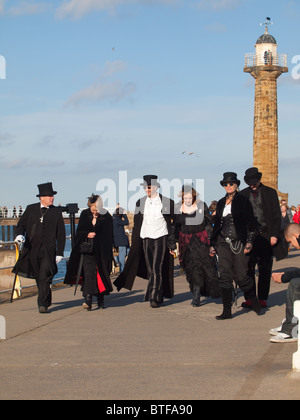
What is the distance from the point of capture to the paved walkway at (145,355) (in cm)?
694

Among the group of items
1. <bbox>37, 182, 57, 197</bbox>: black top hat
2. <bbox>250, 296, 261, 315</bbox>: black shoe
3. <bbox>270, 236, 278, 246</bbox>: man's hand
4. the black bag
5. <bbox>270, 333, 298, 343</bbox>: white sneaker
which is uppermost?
<bbox>37, 182, 57, 197</bbox>: black top hat

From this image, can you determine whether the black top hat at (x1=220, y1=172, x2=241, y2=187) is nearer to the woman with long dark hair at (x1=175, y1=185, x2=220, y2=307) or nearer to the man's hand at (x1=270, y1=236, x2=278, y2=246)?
the man's hand at (x1=270, y1=236, x2=278, y2=246)

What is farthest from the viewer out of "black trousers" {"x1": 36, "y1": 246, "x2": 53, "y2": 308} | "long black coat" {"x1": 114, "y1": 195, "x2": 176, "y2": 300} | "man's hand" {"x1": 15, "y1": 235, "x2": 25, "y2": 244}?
"long black coat" {"x1": 114, "y1": 195, "x2": 176, "y2": 300}

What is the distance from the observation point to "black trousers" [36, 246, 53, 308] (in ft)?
41.2

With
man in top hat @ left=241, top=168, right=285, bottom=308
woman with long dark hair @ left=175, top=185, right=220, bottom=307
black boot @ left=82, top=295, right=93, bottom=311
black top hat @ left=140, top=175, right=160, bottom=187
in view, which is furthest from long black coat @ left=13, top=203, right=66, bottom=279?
man in top hat @ left=241, top=168, right=285, bottom=308

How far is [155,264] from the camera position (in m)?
13.2

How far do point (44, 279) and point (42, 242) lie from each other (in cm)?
55

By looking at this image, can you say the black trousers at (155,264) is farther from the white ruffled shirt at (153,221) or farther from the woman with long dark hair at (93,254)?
the woman with long dark hair at (93,254)

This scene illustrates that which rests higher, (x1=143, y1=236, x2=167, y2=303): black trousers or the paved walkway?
(x1=143, y1=236, x2=167, y2=303): black trousers

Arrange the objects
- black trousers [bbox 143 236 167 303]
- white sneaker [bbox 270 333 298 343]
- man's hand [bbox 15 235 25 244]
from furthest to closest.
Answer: black trousers [bbox 143 236 167 303], man's hand [bbox 15 235 25 244], white sneaker [bbox 270 333 298 343]

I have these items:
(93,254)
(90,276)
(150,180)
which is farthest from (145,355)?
(150,180)

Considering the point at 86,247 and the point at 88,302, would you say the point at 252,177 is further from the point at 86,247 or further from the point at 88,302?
the point at 88,302
